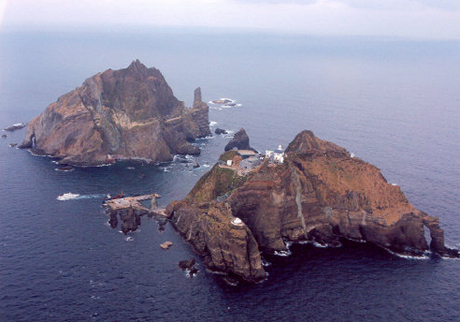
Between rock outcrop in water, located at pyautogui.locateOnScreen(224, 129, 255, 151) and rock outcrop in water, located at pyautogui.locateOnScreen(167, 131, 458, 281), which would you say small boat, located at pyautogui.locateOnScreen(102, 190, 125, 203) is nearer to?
rock outcrop in water, located at pyautogui.locateOnScreen(167, 131, 458, 281)

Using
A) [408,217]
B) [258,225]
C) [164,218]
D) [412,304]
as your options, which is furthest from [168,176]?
[412,304]

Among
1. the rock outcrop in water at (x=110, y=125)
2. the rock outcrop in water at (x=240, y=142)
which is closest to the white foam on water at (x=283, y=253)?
the rock outcrop in water at (x=110, y=125)

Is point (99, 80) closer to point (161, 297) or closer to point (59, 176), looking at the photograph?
point (59, 176)

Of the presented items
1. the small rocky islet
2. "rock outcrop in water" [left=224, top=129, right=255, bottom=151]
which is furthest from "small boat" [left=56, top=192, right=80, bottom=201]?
"rock outcrop in water" [left=224, top=129, right=255, bottom=151]

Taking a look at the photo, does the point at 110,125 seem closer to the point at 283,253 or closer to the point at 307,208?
the point at 307,208

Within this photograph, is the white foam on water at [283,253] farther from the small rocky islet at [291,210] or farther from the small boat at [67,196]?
the small boat at [67,196]

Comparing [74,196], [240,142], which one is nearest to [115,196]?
[74,196]

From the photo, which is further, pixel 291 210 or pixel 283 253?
pixel 291 210
